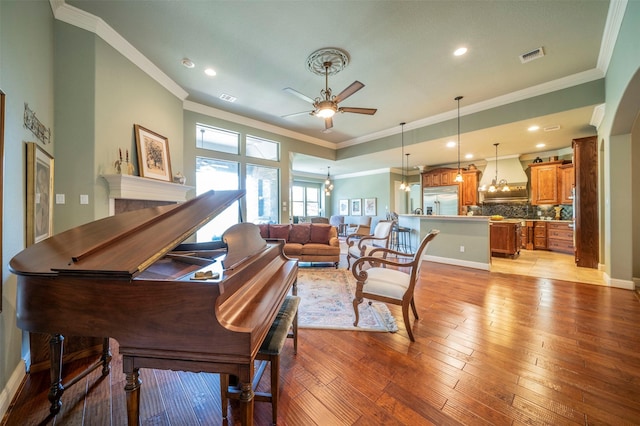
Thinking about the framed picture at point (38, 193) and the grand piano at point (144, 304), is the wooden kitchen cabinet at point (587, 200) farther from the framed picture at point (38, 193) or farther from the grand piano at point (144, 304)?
the framed picture at point (38, 193)

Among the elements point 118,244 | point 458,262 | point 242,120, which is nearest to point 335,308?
point 118,244

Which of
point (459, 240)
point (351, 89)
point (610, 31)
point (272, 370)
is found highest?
point (610, 31)

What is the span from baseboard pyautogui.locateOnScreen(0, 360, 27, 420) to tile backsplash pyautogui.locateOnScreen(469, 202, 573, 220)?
951 centimetres

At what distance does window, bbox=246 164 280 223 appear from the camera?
574 centimetres

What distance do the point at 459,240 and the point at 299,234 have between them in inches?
A: 137

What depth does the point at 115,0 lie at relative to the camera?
2379 millimetres

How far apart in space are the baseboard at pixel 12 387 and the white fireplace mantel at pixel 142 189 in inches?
74.2

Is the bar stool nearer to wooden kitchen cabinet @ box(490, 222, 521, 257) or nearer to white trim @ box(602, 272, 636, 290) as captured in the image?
wooden kitchen cabinet @ box(490, 222, 521, 257)

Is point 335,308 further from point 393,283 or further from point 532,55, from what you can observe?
point 532,55

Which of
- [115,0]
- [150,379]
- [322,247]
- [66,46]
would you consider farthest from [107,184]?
[322,247]

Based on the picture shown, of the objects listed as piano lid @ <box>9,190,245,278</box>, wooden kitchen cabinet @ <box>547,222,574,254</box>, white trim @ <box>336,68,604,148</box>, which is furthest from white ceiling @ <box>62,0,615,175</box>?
wooden kitchen cabinet @ <box>547,222,574,254</box>

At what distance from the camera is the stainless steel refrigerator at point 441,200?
7691 millimetres

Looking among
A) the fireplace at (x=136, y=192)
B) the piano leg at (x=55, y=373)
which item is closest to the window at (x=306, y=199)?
the fireplace at (x=136, y=192)

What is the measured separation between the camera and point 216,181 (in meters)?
5.18
